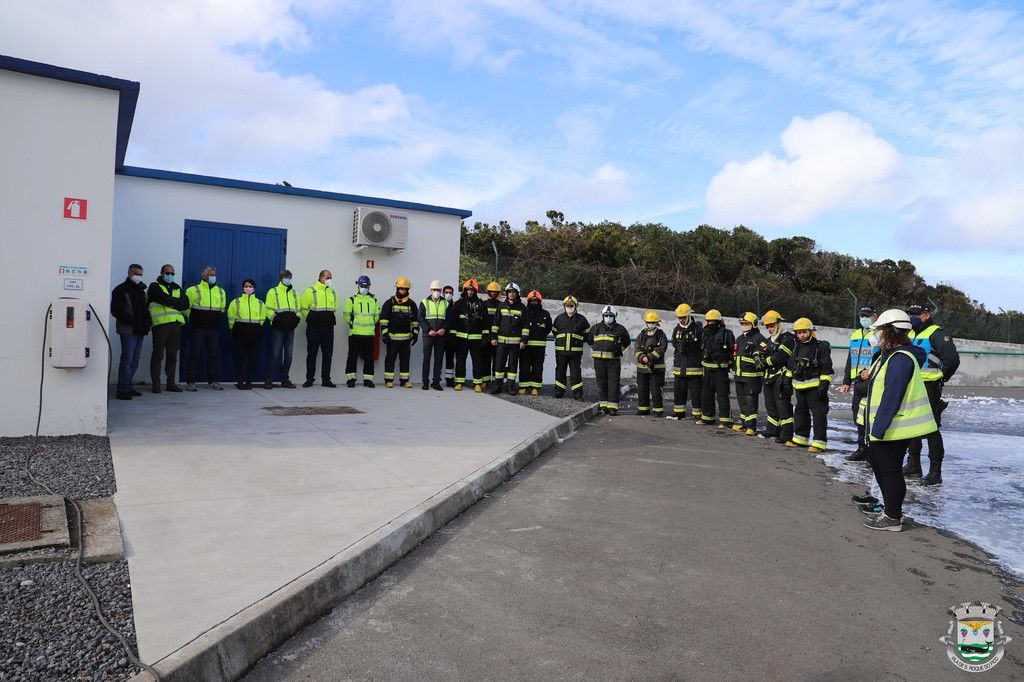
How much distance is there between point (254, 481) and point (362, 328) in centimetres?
704

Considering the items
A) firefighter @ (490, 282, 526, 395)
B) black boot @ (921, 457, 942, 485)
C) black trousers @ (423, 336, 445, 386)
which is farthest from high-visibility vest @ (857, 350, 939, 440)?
black trousers @ (423, 336, 445, 386)

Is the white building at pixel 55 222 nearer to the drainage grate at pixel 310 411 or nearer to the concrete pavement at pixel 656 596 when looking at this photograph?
the drainage grate at pixel 310 411

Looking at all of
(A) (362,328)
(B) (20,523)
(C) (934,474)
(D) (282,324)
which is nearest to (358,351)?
(A) (362,328)

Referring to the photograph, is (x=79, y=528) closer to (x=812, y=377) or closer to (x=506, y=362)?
(x=812, y=377)

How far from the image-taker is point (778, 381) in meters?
Result: 10.9

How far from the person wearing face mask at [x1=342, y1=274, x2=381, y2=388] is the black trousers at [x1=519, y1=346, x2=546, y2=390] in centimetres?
290

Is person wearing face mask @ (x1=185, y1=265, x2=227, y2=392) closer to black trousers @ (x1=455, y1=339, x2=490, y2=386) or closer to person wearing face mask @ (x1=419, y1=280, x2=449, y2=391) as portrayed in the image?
person wearing face mask @ (x1=419, y1=280, x2=449, y2=391)

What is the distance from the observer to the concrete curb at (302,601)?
3367mm

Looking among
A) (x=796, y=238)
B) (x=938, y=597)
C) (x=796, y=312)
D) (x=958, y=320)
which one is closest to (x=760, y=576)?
(x=938, y=597)

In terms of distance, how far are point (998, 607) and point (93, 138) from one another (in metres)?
9.12

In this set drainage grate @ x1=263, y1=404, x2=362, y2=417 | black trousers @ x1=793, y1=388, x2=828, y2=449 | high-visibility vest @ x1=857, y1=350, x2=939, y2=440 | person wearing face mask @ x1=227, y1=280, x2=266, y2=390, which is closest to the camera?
high-visibility vest @ x1=857, y1=350, x2=939, y2=440

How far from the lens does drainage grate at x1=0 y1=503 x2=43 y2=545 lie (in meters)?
4.52

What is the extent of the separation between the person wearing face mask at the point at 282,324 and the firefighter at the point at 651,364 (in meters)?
6.05

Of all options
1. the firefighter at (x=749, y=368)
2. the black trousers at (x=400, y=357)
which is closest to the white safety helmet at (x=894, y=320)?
the firefighter at (x=749, y=368)
